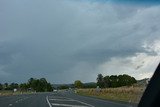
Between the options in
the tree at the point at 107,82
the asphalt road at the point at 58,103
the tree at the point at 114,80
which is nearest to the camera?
the asphalt road at the point at 58,103

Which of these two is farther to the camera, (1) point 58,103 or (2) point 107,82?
(2) point 107,82

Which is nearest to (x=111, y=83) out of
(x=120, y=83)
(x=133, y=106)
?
(x=120, y=83)

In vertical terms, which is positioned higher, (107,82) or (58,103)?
(107,82)

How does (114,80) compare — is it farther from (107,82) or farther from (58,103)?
(58,103)

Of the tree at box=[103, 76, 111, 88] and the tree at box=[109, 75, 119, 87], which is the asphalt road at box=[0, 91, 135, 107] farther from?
the tree at box=[103, 76, 111, 88]

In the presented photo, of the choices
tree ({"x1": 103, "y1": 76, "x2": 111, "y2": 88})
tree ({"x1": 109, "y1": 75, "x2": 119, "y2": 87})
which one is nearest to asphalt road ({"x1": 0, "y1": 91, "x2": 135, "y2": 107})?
tree ({"x1": 109, "y1": 75, "x2": 119, "y2": 87})

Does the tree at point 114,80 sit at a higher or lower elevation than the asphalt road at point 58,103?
higher

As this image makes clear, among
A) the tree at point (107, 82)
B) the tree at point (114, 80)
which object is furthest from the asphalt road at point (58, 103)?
the tree at point (107, 82)

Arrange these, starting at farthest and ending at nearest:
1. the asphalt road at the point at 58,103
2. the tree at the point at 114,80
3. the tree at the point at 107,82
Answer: the tree at the point at 107,82, the tree at the point at 114,80, the asphalt road at the point at 58,103

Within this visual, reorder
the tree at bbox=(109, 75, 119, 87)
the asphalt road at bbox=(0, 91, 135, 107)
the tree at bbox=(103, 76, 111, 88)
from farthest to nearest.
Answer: the tree at bbox=(103, 76, 111, 88) → the tree at bbox=(109, 75, 119, 87) → the asphalt road at bbox=(0, 91, 135, 107)

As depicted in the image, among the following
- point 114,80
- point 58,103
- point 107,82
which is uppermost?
point 107,82

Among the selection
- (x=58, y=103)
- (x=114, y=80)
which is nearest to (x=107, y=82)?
(x=114, y=80)

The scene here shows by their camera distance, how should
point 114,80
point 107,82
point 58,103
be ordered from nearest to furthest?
point 58,103, point 114,80, point 107,82

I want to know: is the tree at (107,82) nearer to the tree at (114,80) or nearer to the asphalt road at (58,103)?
the tree at (114,80)
